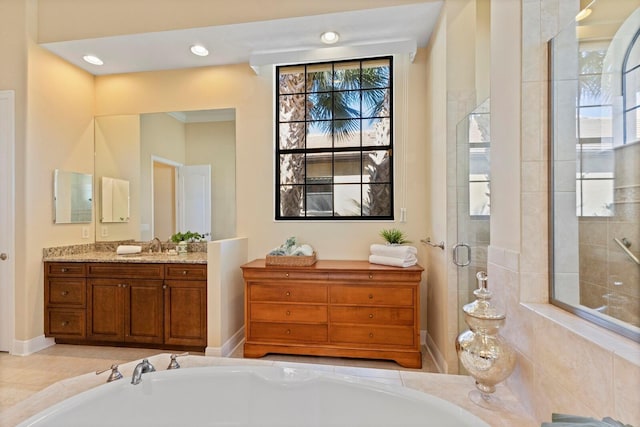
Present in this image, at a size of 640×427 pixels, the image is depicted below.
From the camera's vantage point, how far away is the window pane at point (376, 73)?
298 centimetres

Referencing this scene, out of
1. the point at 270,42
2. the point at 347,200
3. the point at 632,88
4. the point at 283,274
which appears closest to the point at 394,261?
the point at 347,200

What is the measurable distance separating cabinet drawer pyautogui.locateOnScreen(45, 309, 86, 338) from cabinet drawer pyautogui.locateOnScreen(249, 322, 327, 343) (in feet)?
5.55

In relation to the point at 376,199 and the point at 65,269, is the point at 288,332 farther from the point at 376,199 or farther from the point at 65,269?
the point at 65,269

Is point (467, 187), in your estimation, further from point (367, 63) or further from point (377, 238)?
point (367, 63)

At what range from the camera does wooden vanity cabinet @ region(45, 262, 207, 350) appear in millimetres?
2637

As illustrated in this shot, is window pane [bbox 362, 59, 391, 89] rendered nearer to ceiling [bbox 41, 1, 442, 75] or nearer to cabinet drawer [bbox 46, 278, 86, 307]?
ceiling [bbox 41, 1, 442, 75]

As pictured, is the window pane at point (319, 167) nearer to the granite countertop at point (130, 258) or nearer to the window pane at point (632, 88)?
the granite countertop at point (130, 258)

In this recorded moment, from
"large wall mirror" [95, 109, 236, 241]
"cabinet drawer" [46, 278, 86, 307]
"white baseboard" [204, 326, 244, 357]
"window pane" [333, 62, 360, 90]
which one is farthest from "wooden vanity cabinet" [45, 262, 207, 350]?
"window pane" [333, 62, 360, 90]

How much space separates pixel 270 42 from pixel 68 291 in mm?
3049

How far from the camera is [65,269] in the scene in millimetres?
2791

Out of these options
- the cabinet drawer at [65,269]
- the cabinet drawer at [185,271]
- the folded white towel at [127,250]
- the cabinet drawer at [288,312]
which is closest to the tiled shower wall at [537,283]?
the cabinet drawer at [288,312]

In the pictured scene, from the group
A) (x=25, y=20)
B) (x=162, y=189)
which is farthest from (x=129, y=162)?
(x=25, y=20)

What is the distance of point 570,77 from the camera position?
1147 mm

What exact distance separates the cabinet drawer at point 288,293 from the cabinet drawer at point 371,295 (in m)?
0.11
